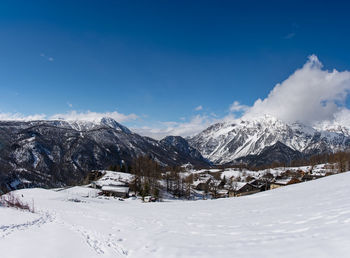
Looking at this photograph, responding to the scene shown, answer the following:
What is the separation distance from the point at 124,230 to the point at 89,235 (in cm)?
214

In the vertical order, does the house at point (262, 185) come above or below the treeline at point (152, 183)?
below

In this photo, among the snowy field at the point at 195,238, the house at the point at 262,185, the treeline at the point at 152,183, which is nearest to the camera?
the snowy field at the point at 195,238

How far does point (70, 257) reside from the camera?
31.0 ft

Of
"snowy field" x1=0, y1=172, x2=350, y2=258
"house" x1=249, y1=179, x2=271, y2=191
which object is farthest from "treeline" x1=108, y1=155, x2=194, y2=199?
"snowy field" x1=0, y1=172, x2=350, y2=258

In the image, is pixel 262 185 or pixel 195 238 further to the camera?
pixel 262 185

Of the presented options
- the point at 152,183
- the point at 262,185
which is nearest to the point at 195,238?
the point at 152,183

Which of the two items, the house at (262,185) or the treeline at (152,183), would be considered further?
the house at (262,185)

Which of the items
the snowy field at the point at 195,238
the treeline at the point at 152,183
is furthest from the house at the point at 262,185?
the snowy field at the point at 195,238

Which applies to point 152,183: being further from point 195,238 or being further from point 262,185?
point 195,238

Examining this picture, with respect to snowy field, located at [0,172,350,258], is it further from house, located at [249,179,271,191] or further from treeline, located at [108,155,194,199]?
house, located at [249,179,271,191]

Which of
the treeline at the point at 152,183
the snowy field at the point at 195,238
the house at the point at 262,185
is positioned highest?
the snowy field at the point at 195,238

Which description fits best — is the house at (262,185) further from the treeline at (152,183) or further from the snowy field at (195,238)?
the snowy field at (195,238)

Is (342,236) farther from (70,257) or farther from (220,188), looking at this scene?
(220,188)

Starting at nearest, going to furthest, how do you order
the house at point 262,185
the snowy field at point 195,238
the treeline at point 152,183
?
the snowy field at point 195,238 → the treeline at point 152,183 → the house at point 262,185
